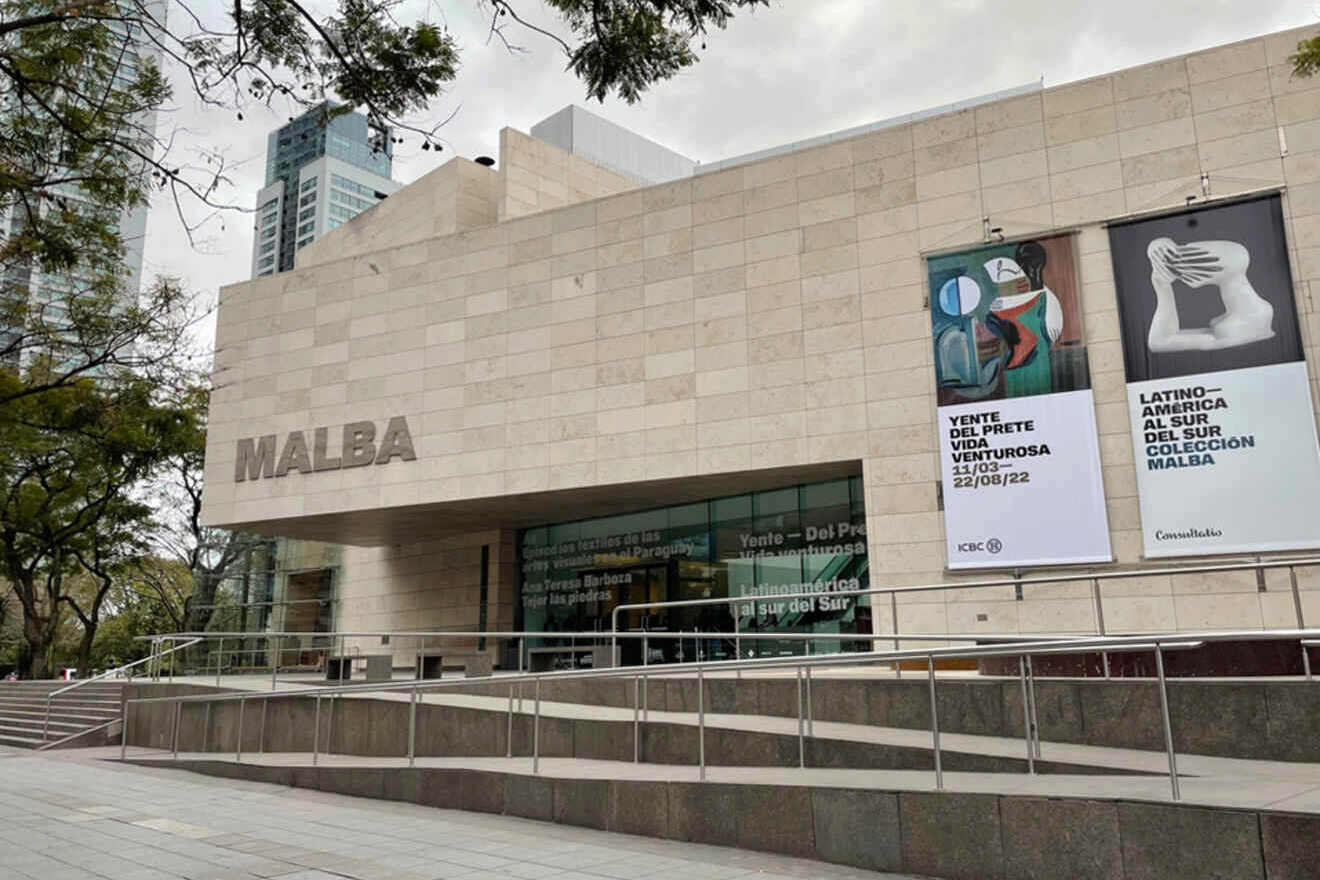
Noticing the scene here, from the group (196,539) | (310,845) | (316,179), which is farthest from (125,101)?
(196,539)

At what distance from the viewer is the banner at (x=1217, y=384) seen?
1550cm

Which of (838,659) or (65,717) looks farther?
(65,717)

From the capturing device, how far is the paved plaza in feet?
23.6

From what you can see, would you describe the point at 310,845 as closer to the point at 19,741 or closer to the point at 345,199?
the point at 19,741

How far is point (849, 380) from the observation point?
19.1 m

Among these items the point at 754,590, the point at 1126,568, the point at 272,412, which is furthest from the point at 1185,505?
the point at 272,412

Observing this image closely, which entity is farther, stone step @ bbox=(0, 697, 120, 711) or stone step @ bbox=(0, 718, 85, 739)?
stone step @ bbox=(0, 697, 120, 711)

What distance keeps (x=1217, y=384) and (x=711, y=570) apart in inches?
409

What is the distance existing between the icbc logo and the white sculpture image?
402 centimetres

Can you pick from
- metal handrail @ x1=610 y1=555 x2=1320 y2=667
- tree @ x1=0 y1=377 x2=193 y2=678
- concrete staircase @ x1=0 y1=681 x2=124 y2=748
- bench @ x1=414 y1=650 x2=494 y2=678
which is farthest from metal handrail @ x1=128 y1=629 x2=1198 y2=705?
tree @ x1=0 y1=377 x2=193 y2=678

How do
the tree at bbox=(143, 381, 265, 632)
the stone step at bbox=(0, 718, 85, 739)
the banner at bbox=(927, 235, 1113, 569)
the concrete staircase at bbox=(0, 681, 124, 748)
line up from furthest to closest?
1. the tree at bbox=(143, 381, 265, 632)
2. the stone step at bbox=(0, 718, 85, 739)
3. the concrete staircase at bbox=(0, 681, 124, 748)
4. the banner at bbox=(927, 235, 1113, 569)

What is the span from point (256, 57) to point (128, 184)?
2732 millimetres

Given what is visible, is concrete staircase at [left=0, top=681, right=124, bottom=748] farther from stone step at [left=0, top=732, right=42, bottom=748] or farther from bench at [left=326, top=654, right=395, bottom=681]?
bench at [left=326, top=654, right=395, bottom=681]

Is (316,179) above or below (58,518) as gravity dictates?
above
